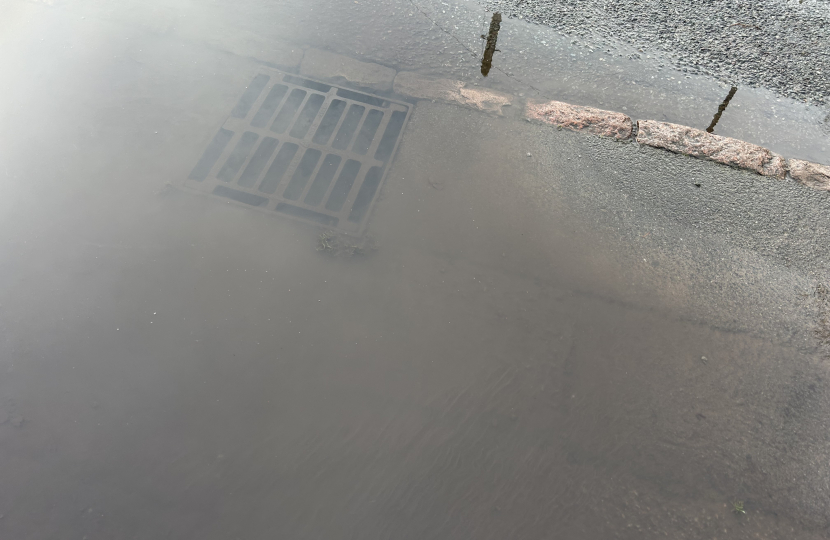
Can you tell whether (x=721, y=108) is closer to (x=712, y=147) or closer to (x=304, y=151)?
(x=712, y=147)

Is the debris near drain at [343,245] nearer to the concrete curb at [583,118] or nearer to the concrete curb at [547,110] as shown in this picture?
the concrete curb at [547,110]

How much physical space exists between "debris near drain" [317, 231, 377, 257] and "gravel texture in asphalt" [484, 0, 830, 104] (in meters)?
2.74

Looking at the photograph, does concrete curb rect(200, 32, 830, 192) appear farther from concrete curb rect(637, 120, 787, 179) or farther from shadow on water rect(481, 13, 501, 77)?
shadow on water rect(481, 13, 501, 77)

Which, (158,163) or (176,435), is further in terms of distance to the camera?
(158,163)

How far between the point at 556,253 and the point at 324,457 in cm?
182

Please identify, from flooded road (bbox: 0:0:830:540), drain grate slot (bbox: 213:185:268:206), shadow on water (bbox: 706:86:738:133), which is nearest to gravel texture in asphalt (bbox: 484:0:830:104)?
shadow on water (bbox: 706:86:738:133)

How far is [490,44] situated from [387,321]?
2.73 m

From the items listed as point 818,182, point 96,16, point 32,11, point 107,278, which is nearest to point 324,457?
point 107,278

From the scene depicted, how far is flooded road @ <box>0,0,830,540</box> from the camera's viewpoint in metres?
2.21

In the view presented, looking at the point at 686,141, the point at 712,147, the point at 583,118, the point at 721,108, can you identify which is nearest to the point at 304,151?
the point at 583,118

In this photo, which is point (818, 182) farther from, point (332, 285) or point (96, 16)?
point (96, 16)

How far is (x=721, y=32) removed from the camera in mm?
4051

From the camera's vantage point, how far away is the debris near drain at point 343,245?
2.85 metres

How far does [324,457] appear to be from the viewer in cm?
227
